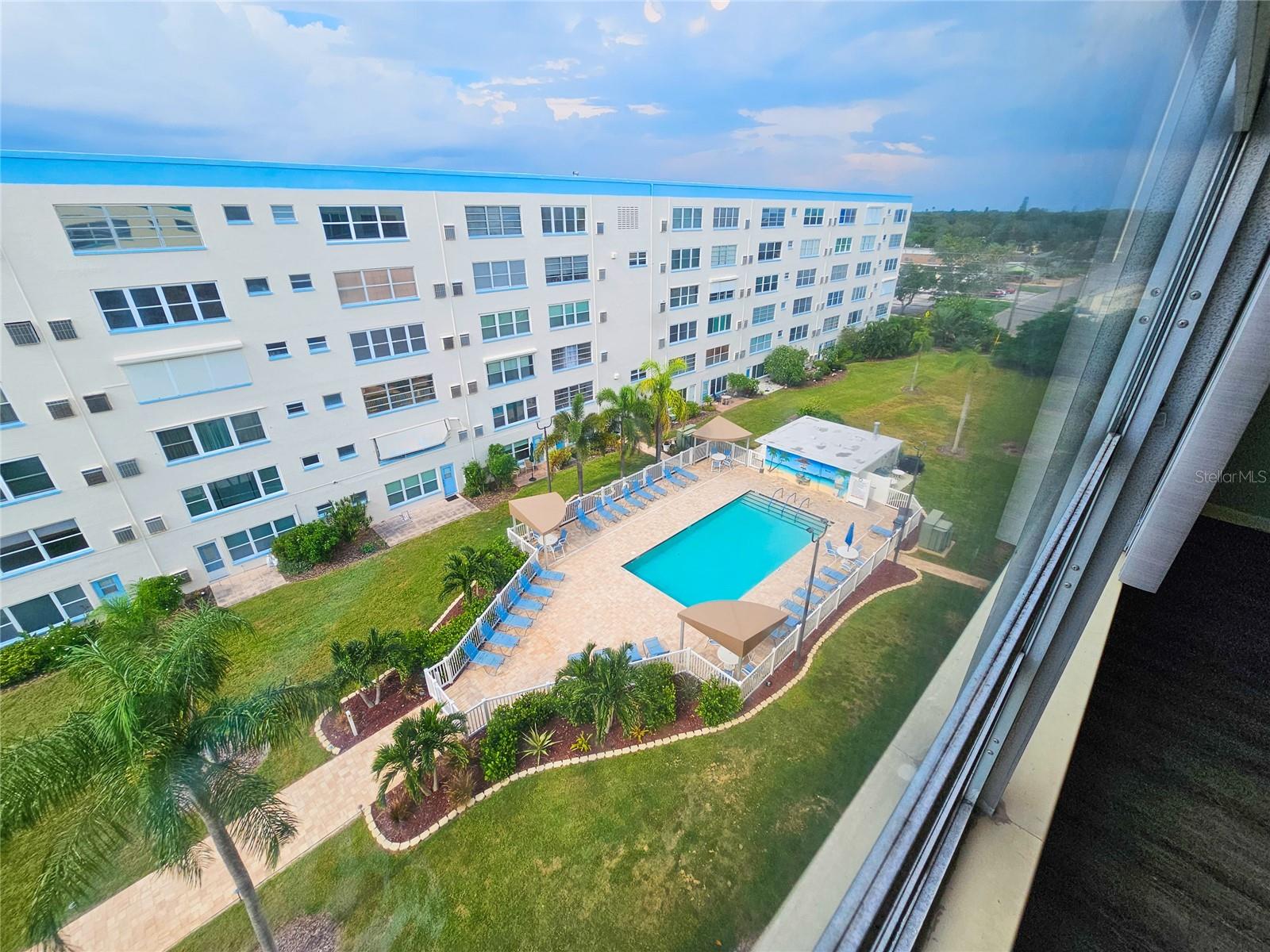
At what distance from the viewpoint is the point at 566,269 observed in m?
8.14

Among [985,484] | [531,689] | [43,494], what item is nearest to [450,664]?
[531,689]

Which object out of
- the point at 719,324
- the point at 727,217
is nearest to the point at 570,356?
the point at 719,324

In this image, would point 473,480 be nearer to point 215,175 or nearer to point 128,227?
point 215,175

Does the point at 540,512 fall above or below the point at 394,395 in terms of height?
below

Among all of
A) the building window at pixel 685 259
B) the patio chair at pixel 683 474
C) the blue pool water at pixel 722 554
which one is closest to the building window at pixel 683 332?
the building window at pixel 685 259

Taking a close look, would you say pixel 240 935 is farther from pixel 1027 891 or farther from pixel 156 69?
pixel 156 69

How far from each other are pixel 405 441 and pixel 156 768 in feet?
9.30

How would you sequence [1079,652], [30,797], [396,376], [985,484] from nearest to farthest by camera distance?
1. [30,797]
2. [985,484]
3. [1079,652]
4. [396,376]

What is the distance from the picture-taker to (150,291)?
65.6 inches

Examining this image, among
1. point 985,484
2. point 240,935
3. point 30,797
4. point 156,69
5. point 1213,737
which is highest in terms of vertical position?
point 156,69

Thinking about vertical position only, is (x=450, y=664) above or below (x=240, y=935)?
below

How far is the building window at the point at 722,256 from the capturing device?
1063 cm

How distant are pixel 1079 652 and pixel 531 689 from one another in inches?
147

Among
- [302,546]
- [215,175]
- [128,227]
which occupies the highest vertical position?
[215,175]
